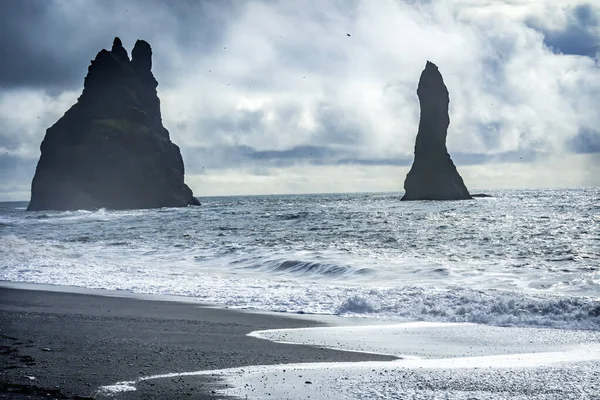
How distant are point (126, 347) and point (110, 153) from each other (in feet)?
419

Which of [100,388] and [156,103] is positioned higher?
[156,103]

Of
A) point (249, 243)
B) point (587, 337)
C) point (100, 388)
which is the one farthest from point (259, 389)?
point (249, 243)

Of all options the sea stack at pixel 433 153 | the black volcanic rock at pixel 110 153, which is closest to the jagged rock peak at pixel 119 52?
the black volcanic rock at pixel 110 153

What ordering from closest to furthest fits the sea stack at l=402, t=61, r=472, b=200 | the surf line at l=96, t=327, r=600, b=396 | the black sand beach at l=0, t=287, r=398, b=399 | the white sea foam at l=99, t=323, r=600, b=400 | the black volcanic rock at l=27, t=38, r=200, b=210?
the white sea foam at l=99, t=323, r=600, b=400, the black sand beach at l=0, t=287, r=398, b=399, the surf line at l=96, t=327, r=600, b=396, the black volcanic rock at l=27, t=38, r=200, b=210, the sea stack at l=402, t=61, r=472, b=200

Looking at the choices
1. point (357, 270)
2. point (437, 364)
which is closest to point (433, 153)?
point (357, 270)

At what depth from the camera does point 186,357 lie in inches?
362

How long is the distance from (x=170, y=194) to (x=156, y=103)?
28.1 metres

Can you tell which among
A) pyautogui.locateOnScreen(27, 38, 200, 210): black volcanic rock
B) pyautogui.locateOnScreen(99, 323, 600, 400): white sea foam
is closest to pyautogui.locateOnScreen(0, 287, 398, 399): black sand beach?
pyautogui.locateOnScreen(99, 323, 600, 400): white sea foam

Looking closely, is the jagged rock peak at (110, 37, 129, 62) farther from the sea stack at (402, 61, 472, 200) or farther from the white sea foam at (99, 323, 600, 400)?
the white sea foam at (99, 323, 600, 400)

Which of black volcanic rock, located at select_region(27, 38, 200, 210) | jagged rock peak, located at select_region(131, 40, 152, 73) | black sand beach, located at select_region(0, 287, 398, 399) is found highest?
jagged rock peak, located at select_region(131, 40, 152, 73)

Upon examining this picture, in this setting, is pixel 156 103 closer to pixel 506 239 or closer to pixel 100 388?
pixel 506 239

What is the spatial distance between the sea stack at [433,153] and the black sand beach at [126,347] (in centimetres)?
11843

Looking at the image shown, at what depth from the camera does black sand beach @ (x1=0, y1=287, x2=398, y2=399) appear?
745cm

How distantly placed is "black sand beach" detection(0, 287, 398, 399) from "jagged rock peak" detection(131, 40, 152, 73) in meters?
142
